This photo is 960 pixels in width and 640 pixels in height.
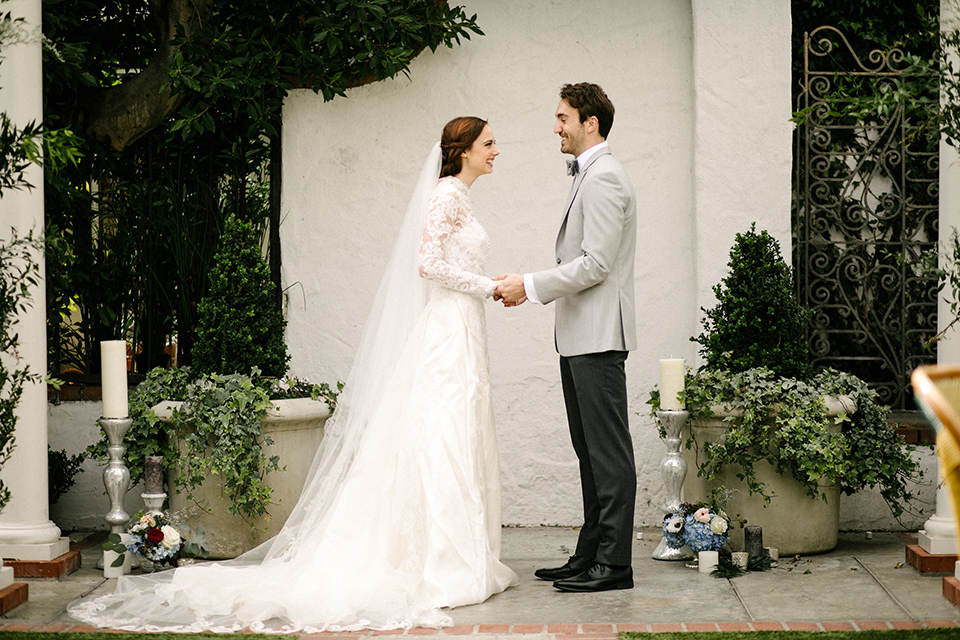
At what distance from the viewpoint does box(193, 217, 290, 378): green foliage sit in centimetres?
513

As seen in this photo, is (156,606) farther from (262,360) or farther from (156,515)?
(262,360)

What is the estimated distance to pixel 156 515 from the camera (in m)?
4.82

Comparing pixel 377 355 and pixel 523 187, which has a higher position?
pixel 523 187

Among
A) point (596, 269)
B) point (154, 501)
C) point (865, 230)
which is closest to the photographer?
point (596, 269)

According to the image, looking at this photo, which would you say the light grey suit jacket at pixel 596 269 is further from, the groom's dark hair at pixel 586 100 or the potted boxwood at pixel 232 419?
the potted boxwood at pixel 232 419

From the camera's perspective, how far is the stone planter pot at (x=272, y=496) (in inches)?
199

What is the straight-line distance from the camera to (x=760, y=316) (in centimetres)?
511

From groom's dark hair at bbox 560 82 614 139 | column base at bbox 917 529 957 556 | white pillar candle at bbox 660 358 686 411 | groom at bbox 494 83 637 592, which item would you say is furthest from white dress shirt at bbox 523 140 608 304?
column base at bbox 917 529 957 556

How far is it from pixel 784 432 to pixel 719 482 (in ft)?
1.40

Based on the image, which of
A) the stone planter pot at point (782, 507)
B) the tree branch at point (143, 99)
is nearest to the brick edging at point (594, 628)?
the stone planter pot at point (782, 507)

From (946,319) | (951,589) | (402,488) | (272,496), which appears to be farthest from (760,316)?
(272,496)

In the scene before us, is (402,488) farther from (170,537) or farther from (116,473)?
(116,473)

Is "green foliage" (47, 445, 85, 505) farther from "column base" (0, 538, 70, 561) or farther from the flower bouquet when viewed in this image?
the flower bouquet

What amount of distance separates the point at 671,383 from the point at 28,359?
3.03 metres
